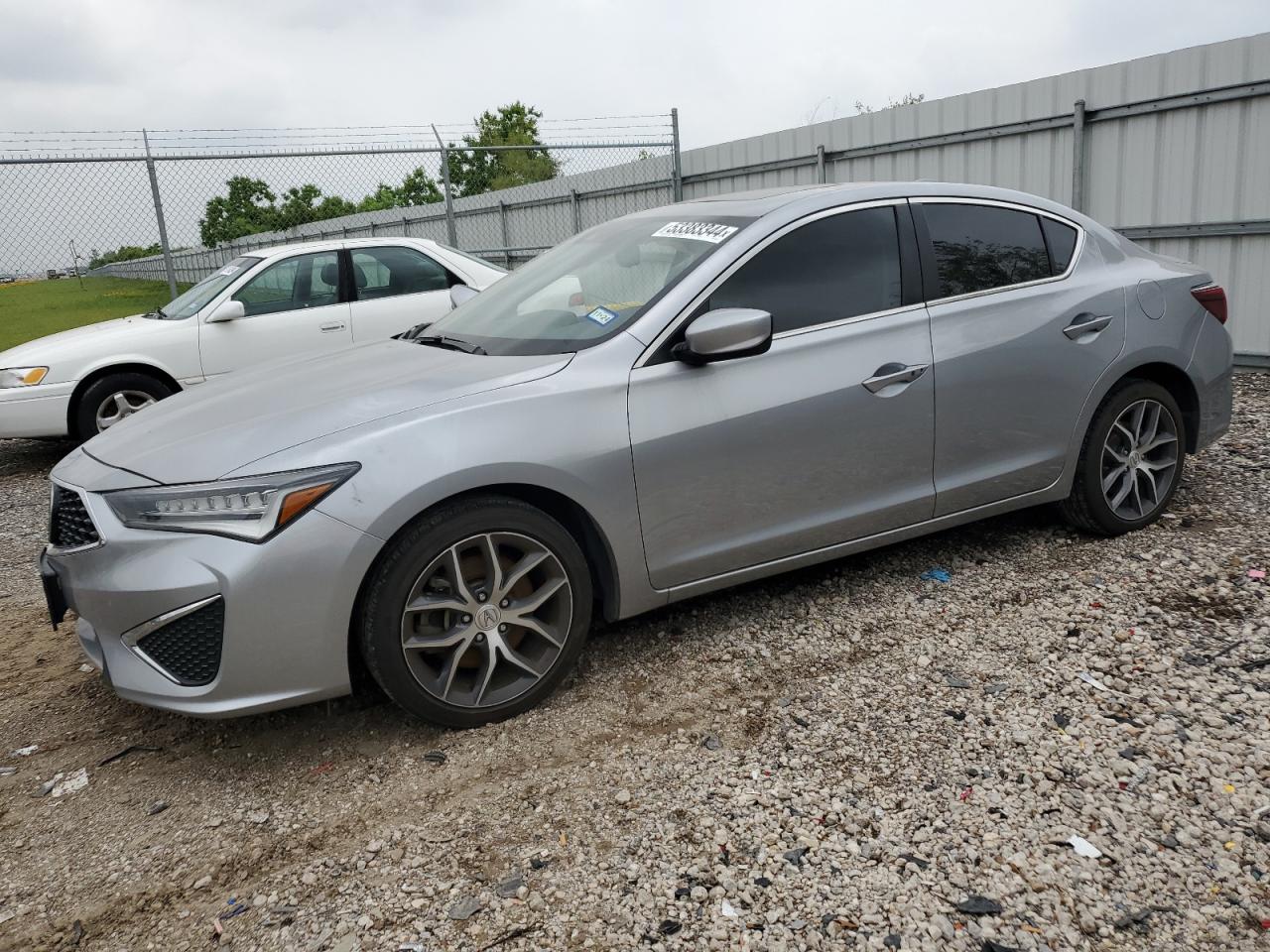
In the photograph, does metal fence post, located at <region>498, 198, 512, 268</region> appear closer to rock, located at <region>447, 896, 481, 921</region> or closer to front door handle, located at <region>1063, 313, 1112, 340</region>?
front door handle, located at <region>1063, 313, 1112, 340</region>

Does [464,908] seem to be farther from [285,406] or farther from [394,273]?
[394,273]

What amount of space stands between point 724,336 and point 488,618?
1.19 meters

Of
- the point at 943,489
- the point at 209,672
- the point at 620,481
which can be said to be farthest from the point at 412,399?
the point at 943,489

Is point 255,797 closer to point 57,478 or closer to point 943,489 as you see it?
point 57,478

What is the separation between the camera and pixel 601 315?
359cm

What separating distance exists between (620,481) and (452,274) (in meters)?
5.61

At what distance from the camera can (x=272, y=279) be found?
801cm

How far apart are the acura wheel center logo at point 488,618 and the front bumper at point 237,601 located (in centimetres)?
40

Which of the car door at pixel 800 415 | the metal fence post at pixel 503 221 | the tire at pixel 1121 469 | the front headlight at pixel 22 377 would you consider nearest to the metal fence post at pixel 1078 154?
the tire at pixel 1121 469

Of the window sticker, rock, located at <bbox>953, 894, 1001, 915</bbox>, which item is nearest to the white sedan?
the window sticker

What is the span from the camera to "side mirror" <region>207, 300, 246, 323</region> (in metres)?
7.77

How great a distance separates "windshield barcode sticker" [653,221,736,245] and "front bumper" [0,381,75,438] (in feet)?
17.9

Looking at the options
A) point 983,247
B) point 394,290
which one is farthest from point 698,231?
point 394,290

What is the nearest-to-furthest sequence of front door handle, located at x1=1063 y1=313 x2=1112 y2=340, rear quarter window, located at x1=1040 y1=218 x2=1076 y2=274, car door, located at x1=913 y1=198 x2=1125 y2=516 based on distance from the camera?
car door, located at x1=913 y1=198 x2=1125 y2=516, front door handle, located at x1=1063 y1=313 x2=1112 y2=340, rear quarter window, located at x1=1040 y1=218 x2=1076 y2=274
